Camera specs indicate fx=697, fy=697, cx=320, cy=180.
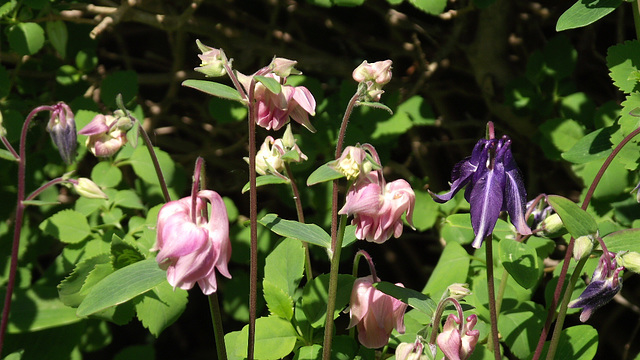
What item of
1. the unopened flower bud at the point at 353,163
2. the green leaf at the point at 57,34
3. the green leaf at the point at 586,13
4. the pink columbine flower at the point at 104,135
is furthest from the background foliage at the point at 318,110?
the unopened flower bud at the point at 353,163

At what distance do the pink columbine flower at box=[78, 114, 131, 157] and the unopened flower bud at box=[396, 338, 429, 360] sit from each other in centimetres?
62

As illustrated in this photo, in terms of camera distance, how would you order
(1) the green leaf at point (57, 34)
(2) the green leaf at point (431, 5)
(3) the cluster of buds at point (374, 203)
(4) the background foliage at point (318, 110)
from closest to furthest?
1. (3) the cluster of buds at point (374, 203)
2. (2) the green leaf at point (431, 5)
3. (4) the background foliage at point (318, 110)
4. (1) the green leaf at point (57, 34)

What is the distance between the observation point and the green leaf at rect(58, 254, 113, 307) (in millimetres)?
1492

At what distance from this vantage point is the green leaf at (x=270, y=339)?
4.48 ft

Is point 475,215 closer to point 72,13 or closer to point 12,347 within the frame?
point 12,347

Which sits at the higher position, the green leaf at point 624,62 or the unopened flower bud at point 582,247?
the green leaf at point 624,62

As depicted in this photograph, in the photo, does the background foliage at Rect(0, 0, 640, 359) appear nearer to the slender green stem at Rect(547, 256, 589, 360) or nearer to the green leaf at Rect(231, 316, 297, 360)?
the green leaf at Rect(231, 316, 297, 360)

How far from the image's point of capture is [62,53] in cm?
211

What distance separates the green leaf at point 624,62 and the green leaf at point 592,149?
0.40 feet

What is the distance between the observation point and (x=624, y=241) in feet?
4.35

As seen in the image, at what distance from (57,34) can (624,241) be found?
1665 millimetres

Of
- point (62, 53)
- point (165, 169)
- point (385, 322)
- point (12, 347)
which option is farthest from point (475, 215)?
point (62, 53)

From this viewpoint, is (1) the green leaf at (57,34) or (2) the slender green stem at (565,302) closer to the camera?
(2) the slender green stem at (565,302)

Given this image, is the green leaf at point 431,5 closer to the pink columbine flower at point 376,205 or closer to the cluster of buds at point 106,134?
the pink columbine flower at point 376,205
